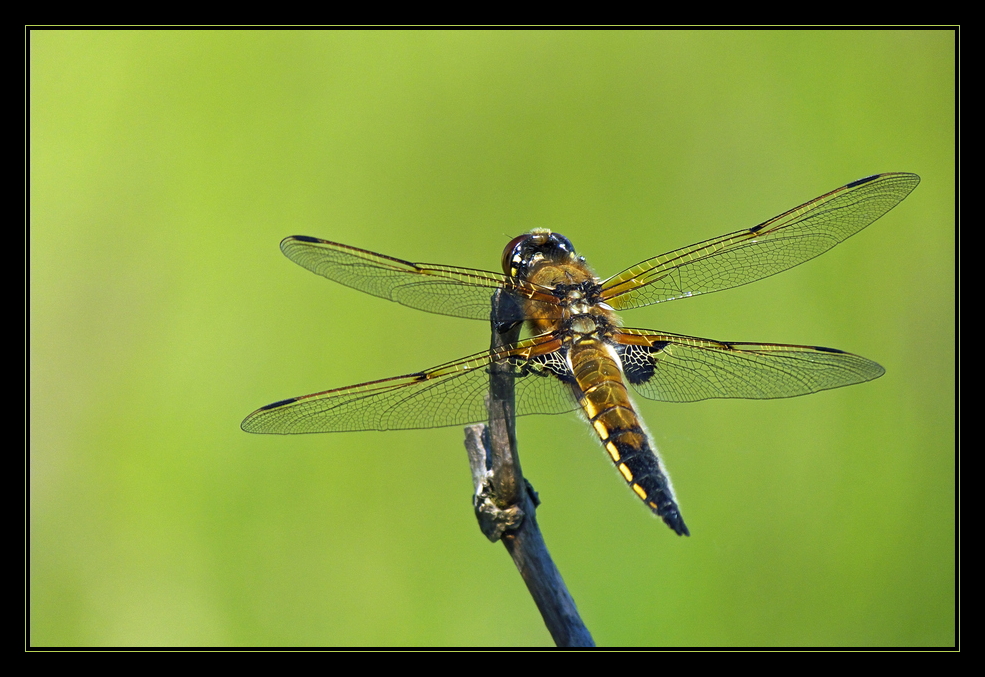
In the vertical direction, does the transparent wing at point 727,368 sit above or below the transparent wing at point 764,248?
below

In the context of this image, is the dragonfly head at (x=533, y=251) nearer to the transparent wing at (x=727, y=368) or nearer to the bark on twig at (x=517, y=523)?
the transparent wing at (x=727, y=368)

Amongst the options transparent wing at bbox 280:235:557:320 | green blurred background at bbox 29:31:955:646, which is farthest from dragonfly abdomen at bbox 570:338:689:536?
green blurred background at bbox 29:31:955:646

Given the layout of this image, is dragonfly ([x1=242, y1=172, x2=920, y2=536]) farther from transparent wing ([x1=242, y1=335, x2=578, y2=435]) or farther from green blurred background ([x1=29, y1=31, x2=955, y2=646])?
green blurred background ([x1=29, y1=31, x2=955, y2=646])

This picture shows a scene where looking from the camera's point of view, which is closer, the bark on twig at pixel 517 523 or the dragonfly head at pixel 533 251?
the bark on twig at pixel 517 523

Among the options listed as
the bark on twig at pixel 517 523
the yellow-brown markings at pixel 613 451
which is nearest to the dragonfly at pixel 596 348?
the yellow-brown markings at pixel 613 451

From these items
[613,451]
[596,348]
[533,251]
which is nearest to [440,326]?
[533,251]

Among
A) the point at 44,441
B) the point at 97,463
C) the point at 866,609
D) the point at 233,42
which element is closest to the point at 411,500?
the point at 97,463
